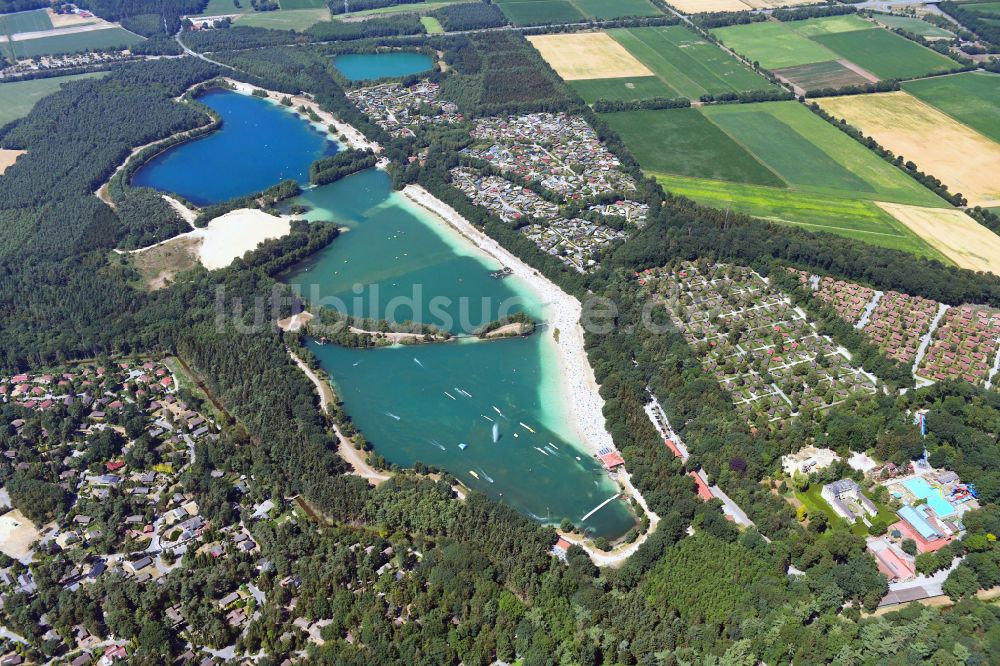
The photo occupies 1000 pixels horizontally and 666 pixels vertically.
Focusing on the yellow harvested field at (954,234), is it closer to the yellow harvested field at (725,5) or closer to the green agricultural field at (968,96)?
the green agricultural field at (968,96)

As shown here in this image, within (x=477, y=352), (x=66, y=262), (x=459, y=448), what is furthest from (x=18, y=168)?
(x=459, y=448)

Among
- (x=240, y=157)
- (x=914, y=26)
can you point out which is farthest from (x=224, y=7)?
(x=914, y=26)

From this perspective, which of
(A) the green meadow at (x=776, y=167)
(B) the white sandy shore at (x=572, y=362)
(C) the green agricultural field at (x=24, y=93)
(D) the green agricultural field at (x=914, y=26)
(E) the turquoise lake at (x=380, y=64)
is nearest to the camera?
(B) the white sandy shore at (x=572, y=362)

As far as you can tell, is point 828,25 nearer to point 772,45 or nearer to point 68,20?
point 772,45

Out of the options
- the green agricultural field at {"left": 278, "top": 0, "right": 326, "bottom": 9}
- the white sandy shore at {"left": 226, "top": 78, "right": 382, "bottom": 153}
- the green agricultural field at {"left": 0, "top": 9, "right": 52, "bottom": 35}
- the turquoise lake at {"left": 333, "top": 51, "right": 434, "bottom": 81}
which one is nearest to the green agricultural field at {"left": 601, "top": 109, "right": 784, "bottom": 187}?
the white sandy shore at {"left": 226, "top": 78, "right": 382, "bottom": 153}

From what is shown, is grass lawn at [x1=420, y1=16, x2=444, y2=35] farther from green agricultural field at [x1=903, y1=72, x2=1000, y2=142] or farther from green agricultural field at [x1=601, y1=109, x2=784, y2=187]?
green agricultural field at [x1=903, y1=72, x2=1000, y2=142]

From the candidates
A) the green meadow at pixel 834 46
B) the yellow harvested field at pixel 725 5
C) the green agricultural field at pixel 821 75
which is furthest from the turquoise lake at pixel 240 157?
the yellow harvested field at pixel 725 5

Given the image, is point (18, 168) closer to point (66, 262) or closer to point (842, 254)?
point (66, 262)
